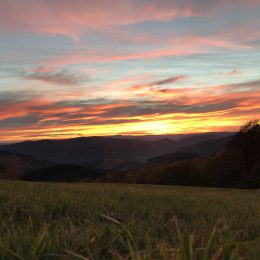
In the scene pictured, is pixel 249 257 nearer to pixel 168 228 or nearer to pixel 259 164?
pixel 168 228

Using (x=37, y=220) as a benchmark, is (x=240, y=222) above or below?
below

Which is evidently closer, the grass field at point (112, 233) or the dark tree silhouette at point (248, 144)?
the grass field at point (112, 233)

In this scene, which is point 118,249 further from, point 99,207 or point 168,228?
point 99,207

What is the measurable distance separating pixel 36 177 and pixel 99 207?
200429 millimetres

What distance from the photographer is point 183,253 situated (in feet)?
5.69

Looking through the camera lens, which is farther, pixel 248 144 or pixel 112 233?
pixel 248 144

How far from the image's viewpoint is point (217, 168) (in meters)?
77.9

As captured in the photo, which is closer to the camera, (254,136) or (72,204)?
(72,204)

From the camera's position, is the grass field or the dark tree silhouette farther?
the dark tree silhouette

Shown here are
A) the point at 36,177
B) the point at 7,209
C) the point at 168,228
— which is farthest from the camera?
the point at 36,177

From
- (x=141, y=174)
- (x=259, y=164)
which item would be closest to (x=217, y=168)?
(x=259, y=164)

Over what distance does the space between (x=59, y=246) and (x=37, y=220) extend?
2601 mm

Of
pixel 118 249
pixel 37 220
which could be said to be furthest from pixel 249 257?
pixel 37 220

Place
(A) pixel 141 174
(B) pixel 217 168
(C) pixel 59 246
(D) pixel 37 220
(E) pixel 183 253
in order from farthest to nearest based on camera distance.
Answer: (A) pixel 141 174 < (B) pixel 217 168 < (D) pixel 37 220 < (C) pixel 59 246 < (E) pixel 183 253
